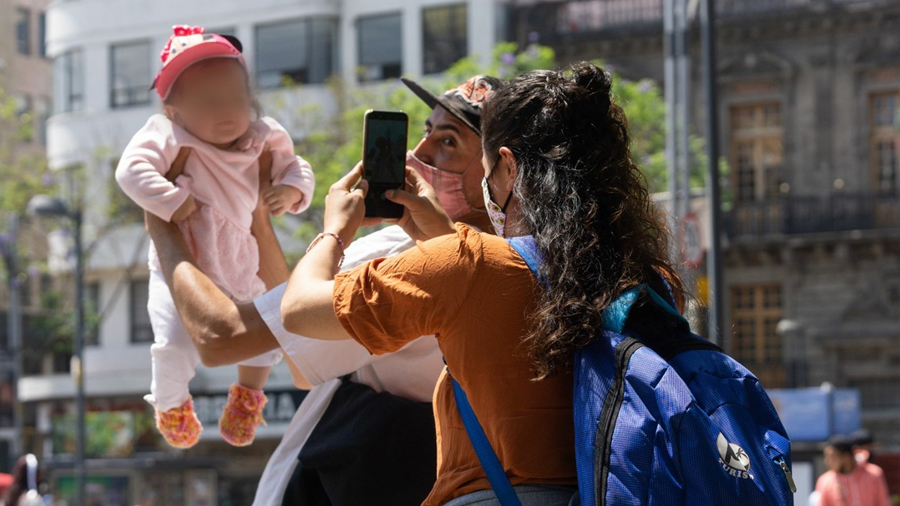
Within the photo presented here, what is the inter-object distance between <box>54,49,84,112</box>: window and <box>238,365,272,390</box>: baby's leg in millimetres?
34300

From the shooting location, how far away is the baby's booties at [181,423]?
3600 millimetres

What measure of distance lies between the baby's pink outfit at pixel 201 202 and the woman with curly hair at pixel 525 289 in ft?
2.49

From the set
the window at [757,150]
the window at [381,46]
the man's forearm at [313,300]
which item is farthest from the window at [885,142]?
the man's forearm at [313,300]

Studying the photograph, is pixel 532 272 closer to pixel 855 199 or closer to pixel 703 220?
pixel 703 220

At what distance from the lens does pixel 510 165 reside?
273cm

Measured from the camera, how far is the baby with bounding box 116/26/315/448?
3426 mm

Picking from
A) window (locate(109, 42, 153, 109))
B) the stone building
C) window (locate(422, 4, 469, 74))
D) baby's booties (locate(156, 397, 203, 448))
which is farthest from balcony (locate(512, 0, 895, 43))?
baby's booties (locate(156, 397, 203, 448))

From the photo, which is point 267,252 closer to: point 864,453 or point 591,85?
point 591,85

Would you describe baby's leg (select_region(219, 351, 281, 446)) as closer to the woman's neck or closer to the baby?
the baby

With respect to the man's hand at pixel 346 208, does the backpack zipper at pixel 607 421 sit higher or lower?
lower

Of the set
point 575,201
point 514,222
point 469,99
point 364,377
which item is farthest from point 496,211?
point 469,99

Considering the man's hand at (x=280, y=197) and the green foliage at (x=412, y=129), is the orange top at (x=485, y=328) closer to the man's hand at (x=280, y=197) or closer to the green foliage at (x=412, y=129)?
the man's hand at (x=280, y=197)

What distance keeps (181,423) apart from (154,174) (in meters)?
0.67

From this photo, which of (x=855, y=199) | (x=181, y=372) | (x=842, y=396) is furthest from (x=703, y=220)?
(x=855, y=199)
